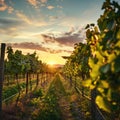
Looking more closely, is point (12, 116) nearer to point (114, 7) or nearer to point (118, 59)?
point (114, 7)

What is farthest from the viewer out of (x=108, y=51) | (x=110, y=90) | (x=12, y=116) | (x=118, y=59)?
(x=12, y=116)

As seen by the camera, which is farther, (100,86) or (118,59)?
(100,86)

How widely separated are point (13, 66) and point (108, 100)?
1887 centimetres

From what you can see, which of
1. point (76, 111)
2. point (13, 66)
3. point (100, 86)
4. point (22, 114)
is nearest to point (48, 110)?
point (22, 114)

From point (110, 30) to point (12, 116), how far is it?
33.6ft

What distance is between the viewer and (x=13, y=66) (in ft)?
71.9

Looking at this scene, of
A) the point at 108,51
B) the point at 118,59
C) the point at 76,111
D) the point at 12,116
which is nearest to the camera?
the point at 118,59

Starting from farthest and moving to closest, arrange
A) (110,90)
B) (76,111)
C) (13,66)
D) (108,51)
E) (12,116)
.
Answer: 1. (13,66)
2. (76,111)
3. (12,116)
4. (108,51)
5. (110,90)

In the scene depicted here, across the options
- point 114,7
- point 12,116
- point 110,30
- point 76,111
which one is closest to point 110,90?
point 110,30

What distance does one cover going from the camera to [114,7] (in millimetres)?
4699

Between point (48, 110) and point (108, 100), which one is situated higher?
point (108, 100)

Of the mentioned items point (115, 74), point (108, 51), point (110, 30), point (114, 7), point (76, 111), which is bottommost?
point (76, 111)

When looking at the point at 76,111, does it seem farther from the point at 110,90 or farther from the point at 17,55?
the point at 110,90

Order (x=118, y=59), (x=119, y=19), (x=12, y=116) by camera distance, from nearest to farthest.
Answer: (x=118, y=59) → (x=119, y=19) → (x=12, y=116)
